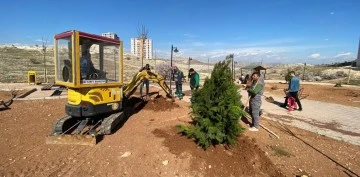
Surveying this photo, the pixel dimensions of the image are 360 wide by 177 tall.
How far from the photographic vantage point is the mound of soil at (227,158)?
199 inches

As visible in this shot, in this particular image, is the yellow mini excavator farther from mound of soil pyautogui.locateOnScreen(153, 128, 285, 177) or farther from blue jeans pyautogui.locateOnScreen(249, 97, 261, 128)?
blue jeans pyautogui.locateOnScreen(249, 97, 261, 128)

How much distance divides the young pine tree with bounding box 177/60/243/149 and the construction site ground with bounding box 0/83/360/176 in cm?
33

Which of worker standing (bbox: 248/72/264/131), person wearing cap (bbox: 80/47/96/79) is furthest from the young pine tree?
person wearing cap (bbox: 80/47/96/79)

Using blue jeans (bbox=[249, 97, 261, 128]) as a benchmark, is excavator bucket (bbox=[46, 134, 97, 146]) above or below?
below

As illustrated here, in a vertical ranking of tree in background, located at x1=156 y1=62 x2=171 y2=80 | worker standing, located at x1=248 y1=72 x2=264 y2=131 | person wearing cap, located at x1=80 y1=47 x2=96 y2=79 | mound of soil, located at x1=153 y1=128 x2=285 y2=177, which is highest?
tree in background, located at x1=156 y1=62 x2=171 y2=80

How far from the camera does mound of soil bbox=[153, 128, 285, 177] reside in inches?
199

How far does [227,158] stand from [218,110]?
3.48 ft

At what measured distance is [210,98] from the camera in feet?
19.4

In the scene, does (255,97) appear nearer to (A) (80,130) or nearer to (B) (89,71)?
(B) (89,71)

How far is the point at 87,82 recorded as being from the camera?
6.66m

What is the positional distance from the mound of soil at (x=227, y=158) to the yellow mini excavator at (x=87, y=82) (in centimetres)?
199

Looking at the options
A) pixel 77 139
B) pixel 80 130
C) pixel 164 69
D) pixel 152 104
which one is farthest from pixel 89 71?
pixel 164 69

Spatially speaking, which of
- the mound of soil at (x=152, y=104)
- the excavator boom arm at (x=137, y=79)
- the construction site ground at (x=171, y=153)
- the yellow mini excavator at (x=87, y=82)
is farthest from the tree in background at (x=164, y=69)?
the yellow mini excavator at (x=87, y=82)

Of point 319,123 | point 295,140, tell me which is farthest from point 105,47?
point 319,123
